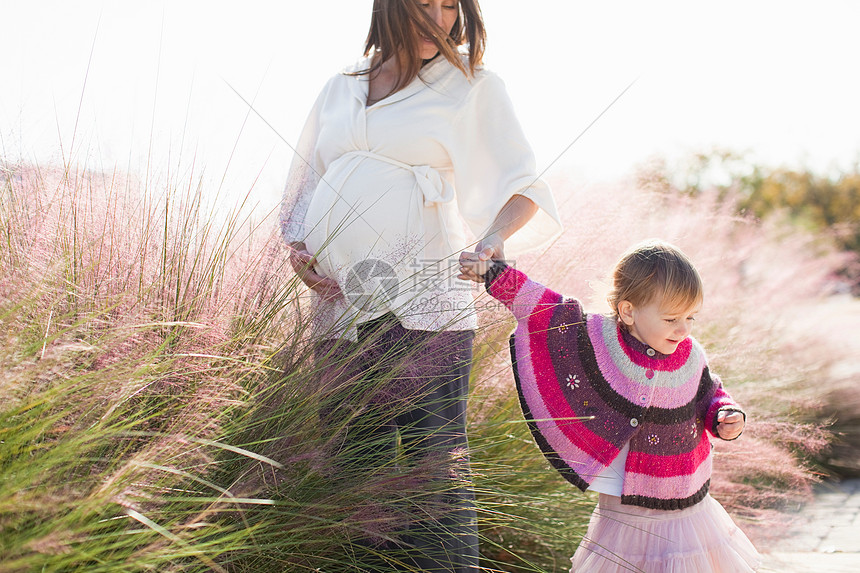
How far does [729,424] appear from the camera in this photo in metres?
1.96

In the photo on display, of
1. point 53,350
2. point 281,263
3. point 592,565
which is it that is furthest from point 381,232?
point 592,565

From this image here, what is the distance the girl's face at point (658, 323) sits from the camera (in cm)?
196

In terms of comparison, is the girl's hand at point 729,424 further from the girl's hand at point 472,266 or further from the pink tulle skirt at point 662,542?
the girl's hand at point 472,266

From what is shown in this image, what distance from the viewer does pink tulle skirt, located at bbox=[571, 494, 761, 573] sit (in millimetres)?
1919

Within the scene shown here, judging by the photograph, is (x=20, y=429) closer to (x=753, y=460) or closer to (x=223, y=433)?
(x=223, y=433)

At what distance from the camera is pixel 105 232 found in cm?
170

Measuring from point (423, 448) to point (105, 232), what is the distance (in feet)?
2.90

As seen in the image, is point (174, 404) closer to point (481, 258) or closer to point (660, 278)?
point (481, 258)

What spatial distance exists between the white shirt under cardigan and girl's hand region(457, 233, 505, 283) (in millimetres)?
45

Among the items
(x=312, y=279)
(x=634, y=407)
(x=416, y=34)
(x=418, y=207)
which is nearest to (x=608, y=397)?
(x=634, y=407)

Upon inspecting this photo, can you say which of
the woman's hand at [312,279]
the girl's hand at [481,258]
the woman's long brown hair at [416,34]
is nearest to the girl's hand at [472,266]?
the girl's hand at [481,258]

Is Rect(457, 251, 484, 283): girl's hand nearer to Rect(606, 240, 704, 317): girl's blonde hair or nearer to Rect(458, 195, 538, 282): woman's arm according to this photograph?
Rect(458, 195, 538, 282): woman's arm

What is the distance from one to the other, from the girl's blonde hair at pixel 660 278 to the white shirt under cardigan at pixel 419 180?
250mm

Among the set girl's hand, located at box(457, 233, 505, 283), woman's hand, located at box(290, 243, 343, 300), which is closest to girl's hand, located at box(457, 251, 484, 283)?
girl's hand, located at box(457, 233, 505, 283)
